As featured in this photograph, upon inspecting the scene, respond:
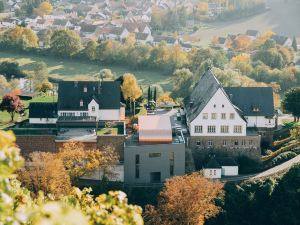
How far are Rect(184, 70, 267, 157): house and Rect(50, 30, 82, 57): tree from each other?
45.2 meters

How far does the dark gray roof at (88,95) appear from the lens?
53438 mm

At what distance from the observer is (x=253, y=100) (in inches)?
2135

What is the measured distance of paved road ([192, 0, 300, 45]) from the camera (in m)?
119

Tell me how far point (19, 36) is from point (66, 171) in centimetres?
5865

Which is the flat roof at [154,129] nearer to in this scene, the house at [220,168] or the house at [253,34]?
the house at [220,168]

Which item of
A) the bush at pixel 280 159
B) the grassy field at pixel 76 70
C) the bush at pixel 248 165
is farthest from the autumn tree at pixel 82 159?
the grassy field at pixel 76 70

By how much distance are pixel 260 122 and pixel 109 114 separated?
42.8 ft

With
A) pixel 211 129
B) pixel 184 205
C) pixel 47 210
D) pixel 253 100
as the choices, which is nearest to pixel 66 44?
pixel 253 100

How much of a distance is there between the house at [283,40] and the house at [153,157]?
61605 mm

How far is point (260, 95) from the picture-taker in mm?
54406

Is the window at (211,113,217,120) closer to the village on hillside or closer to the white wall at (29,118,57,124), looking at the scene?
the village on hillside

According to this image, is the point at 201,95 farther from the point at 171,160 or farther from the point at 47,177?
the point at 47,177

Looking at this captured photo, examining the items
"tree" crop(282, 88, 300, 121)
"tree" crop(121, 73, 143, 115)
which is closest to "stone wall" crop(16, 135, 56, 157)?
"tree" crop(121, 73, 143, 115)

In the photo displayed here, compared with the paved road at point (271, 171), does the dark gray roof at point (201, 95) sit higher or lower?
higher
